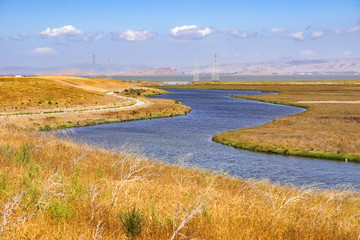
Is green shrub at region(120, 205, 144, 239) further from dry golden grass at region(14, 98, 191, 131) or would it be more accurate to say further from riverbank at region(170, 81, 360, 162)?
dry golden grass at region(14, 98, 191, 131)

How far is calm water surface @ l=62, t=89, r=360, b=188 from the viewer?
28.9m

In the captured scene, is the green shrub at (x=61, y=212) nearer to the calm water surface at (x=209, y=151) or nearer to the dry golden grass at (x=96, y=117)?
the calm water surface at (x=209, y=151)

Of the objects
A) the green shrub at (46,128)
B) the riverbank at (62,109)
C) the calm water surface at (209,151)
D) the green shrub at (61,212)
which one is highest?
the green shrub at (61,212)

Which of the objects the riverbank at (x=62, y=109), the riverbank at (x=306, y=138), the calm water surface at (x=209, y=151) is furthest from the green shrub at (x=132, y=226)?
the riverbank at (x=62, y=109)

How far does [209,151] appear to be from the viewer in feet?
123

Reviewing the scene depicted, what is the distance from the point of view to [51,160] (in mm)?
19469

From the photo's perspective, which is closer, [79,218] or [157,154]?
[79,218]

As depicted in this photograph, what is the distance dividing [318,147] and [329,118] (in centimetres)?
2219

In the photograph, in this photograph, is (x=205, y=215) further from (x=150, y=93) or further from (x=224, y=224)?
(x=150, y=93)

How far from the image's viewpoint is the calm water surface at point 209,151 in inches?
1136

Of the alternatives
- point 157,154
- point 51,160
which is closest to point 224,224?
point 51,160

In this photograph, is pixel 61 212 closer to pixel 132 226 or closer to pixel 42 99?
pixel 132 226

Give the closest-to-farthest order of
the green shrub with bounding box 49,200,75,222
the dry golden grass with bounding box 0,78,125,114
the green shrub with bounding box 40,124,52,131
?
1. the green shrub with bounding box 49,200,75,222
2. the green shrub with bounding box 40,124,52,131
3. the dry golden grass with bounding box 0,78,125,114

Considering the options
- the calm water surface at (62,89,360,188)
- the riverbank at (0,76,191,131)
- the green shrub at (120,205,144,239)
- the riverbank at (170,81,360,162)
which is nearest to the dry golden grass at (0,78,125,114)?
the riverbank at (0,76,191,131)
